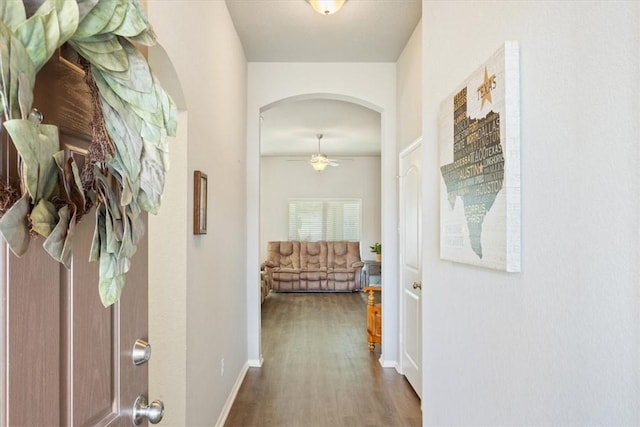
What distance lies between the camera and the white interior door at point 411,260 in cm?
343

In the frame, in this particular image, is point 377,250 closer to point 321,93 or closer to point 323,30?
point 321,93

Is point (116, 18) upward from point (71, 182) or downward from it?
upward

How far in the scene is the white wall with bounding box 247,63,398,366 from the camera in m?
4.20

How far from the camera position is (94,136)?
75 cm

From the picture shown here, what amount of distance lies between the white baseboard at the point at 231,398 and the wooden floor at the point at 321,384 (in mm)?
44

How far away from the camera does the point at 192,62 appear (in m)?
2.21

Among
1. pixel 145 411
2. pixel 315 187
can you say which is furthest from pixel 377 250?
pixel 145 411

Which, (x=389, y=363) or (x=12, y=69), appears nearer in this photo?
(x=12, y=69)

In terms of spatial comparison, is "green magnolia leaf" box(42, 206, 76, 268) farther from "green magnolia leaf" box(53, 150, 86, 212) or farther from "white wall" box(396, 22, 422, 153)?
"white wall" box(396, 22, 422, 153)

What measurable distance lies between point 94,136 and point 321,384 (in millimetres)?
3437

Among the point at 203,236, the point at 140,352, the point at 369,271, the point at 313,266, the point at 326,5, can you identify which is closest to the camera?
the point at 140,352

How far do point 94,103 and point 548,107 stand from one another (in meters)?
1.03

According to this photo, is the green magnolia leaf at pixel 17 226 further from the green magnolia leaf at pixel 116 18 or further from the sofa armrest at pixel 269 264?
the sofa armrest at pixel 269 264

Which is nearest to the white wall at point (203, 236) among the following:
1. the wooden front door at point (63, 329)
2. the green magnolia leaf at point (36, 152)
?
the wooden front door at point (63, 329)
